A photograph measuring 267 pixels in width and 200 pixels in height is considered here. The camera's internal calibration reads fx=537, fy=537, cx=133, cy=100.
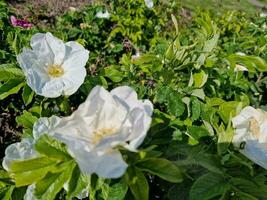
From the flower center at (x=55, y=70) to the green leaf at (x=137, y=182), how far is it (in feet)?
1.83

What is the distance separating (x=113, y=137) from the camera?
1123 millimetres

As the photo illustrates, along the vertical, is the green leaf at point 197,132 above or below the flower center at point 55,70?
above

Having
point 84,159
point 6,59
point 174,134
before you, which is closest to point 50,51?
point 174,134

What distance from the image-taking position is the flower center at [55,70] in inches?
65.1

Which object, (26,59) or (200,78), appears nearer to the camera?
(26,59)

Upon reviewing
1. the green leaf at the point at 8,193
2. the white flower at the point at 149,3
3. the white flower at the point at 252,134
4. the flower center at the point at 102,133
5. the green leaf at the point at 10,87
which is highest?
the flower center at the point at 102,133

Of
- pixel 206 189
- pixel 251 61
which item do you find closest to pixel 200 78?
pixel 251 61

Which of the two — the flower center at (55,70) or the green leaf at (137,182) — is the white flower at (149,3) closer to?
the flower center at (55,70)

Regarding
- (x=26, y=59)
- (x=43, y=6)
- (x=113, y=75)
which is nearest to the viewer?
(x=26, y=59)

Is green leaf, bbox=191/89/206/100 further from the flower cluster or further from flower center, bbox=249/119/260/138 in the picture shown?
the flower cluster

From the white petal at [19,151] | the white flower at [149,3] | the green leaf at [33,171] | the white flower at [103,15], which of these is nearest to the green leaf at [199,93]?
the white petal at [19,151]

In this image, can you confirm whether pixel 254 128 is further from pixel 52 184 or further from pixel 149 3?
pixel 149 3

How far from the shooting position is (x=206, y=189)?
1348 millimetres

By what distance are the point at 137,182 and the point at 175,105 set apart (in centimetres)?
61
